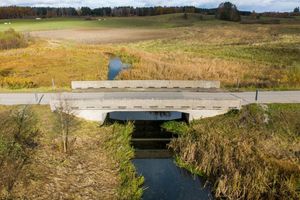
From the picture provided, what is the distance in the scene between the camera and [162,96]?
27.5 metres

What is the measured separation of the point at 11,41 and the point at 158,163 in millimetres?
64081

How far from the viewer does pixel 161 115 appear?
3014 cm

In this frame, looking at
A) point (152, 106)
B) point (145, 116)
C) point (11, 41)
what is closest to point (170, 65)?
point (145, 116)

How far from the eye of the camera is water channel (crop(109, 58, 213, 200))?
18.7 meters

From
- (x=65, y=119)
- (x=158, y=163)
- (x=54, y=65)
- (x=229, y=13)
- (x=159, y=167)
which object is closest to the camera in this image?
(x=159, y=167)

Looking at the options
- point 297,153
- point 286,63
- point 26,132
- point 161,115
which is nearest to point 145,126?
point 161,115

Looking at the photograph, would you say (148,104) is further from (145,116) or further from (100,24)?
(100,24)

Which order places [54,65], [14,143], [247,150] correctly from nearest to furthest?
[247,150] < [14,143] < [54,65]

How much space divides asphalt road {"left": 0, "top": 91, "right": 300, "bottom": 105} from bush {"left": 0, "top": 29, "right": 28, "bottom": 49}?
165 ft

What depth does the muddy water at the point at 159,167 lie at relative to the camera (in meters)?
18.6

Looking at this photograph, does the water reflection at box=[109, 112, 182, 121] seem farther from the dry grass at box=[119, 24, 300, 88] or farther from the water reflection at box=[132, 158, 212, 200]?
the dry grass at box=[119, 24, 300, 88]

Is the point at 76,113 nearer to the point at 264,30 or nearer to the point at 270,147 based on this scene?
the point at 270,147

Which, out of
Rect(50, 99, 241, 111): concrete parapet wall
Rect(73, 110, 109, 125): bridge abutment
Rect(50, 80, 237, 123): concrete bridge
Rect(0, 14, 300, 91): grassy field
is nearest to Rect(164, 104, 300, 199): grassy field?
Rect(50, 80, 237, 123): concrete bridge

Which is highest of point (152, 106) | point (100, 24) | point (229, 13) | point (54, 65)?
point (229, 13)
